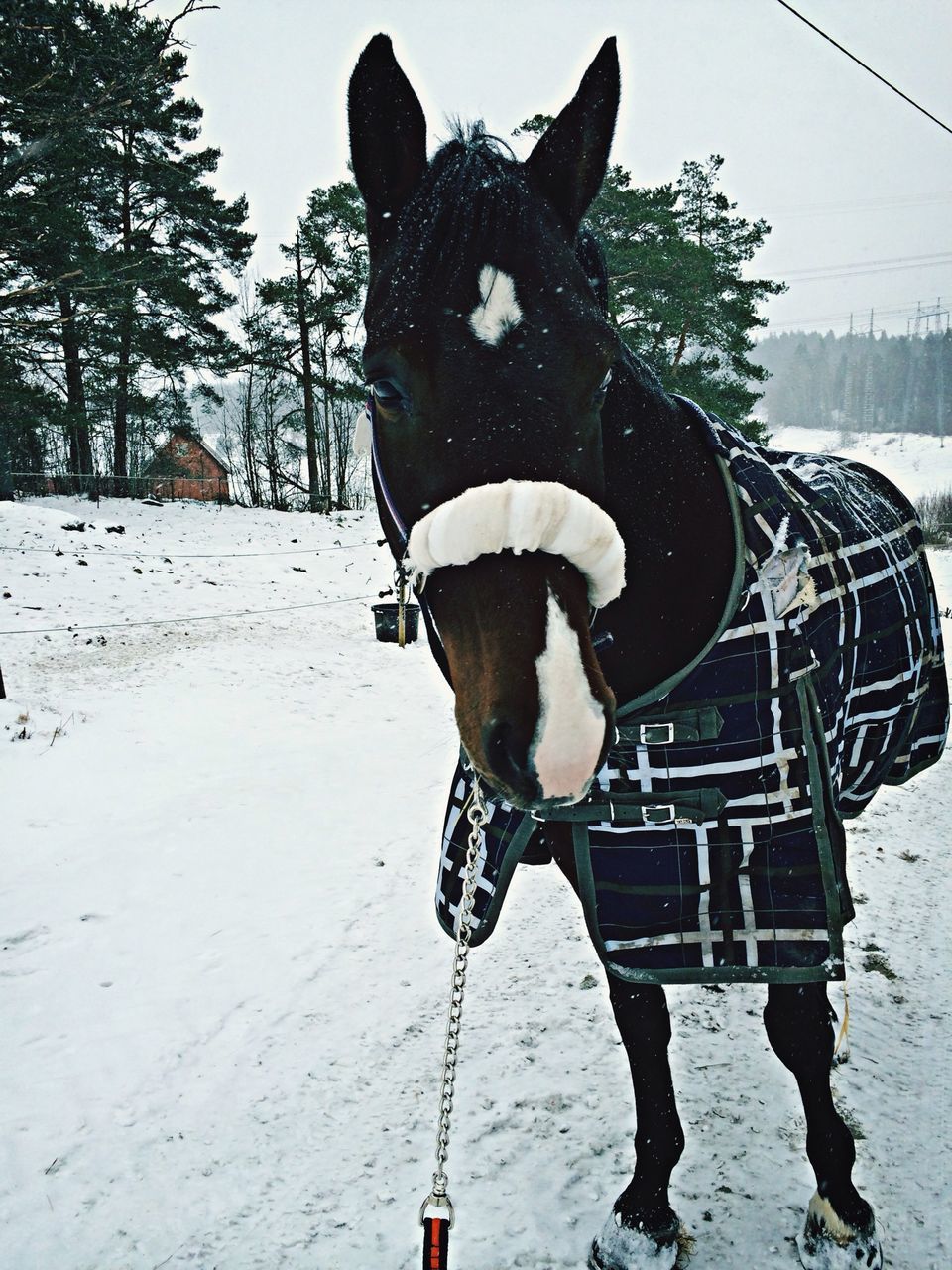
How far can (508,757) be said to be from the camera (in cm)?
98

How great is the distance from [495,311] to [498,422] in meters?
0.18

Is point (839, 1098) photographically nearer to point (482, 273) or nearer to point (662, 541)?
point (662, 541)

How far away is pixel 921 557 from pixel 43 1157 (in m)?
3.40

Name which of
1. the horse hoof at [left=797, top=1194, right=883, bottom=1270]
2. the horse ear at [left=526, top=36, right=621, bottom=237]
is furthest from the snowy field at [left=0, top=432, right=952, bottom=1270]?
the horse ear at [left=526, top=36, right=621, bottom=237]

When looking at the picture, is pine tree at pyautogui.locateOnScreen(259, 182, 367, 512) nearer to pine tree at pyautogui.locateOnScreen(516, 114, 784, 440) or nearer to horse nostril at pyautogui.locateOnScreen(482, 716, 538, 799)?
pine tree at pyautogui.locateOnScreen(516, 114, 784, 440)

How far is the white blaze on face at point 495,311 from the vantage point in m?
1.06

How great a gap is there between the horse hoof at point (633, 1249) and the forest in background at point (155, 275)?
29.0 feet

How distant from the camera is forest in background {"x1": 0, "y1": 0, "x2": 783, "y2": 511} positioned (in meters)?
8.07

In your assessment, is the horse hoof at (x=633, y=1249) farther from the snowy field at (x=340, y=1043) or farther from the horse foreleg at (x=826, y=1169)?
the horse foreleg at (x=826, y=1169)

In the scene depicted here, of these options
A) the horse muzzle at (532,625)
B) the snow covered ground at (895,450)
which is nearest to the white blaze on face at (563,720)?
the horse muzzle at (532,625)

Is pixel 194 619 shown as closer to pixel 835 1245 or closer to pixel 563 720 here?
pixel 835 1245

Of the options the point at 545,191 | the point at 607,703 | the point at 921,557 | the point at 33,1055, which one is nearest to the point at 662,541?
the point at 607,703

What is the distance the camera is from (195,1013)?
2.64 m

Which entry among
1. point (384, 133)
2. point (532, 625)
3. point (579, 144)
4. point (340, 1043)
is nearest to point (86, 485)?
point (340, 1043)
